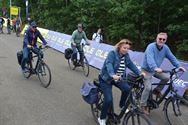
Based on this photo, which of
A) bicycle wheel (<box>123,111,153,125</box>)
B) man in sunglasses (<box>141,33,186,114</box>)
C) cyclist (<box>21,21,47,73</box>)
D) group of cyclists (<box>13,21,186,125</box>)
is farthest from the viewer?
cyclist (<box>21,21,47,73</box>)

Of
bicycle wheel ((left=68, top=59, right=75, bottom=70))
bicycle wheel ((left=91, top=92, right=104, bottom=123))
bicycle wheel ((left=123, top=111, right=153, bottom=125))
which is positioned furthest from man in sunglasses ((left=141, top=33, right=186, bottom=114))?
bicycle wheel ((left=68, top=59, right=75, bottom=70))

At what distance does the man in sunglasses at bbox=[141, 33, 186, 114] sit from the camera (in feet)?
25.5

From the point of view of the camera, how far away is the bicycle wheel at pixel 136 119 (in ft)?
19.3

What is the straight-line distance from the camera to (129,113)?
6.25m

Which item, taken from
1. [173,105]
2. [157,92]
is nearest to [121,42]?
[173,105]

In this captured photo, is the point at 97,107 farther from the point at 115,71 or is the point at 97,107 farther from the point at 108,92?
the point at 115,71

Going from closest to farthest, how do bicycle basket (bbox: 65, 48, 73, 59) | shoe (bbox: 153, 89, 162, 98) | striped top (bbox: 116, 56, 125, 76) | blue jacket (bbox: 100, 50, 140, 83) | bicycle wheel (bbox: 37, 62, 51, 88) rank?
blue jacket (bbox: 100, 50, 140, 83) → striped top (bbox: 116, 56, 125, 76) → shoe (bbox: 153, 89, 162, 98) → bicycle wheel (bbox: 37, 62, 51, 88) → bicycle basket (bbox: 65, 48, 73, 59)

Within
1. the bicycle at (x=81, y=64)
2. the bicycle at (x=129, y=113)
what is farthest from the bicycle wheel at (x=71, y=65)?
the bicycle at (x=129, y=113)

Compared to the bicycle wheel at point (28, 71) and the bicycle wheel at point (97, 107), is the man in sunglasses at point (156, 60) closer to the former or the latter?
the bicycle wheel at point (97, 107)

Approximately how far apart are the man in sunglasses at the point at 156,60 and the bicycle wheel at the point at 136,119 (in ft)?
5.09

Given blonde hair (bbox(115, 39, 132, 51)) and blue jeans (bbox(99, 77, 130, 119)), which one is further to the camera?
blue jeans (bbox(99, 77, 130, 119))

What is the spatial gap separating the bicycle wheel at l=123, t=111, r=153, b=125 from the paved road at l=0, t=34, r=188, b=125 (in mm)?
1511

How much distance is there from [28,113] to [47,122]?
79 centimetres

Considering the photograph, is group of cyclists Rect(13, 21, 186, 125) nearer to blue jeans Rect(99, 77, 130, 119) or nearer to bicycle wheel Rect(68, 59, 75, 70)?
blue jeans Rect(99, 77, 130, 119)
